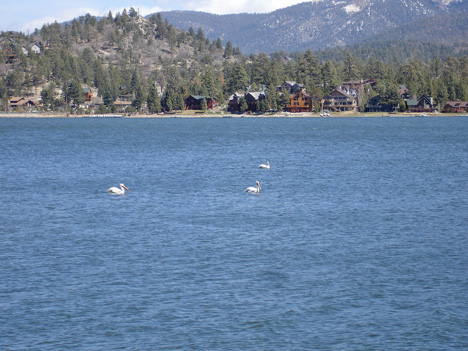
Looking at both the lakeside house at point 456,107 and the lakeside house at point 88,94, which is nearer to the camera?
the lakeside house at point 456,107

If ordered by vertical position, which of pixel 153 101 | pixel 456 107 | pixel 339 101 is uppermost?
pixel 153 101

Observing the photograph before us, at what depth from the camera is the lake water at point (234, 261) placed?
1870cm

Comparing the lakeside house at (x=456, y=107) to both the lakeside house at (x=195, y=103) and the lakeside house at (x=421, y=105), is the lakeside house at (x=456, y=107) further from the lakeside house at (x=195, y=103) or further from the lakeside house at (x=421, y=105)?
the lakeside house at (x=195, y=103)

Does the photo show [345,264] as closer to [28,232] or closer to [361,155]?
[28,232]

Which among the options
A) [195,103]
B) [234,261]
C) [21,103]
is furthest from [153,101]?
[234,261]

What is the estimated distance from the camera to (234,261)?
81.8 feet

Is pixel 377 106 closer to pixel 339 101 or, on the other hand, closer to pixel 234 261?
pixel 339 101

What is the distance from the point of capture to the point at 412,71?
183625mm

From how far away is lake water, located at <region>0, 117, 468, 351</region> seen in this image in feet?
61.4

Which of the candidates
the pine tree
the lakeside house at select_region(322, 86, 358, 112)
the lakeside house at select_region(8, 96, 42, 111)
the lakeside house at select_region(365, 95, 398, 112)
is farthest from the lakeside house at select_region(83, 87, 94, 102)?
the lakeside house at select_region(365, 95, 398, 112)

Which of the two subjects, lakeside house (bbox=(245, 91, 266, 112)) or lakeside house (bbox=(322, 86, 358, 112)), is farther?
lakeside house (bbox=(322, 86, 358, 112))

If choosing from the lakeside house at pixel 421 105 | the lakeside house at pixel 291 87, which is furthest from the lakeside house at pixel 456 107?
the lakeside house at pixel 291 87

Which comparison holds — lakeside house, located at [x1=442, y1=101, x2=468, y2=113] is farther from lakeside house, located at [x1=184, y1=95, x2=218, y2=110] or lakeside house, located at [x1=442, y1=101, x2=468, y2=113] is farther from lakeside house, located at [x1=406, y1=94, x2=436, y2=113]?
lakeside house, located at [x1=184, y1=95, x2=218, y2=110]

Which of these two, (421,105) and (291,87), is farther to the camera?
(291,87)
